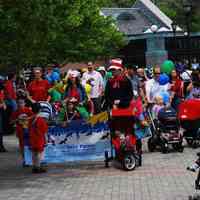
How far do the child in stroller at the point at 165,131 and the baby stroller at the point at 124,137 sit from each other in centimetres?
209

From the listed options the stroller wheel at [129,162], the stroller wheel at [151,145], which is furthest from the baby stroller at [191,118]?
the stroller wheel at [129,162]

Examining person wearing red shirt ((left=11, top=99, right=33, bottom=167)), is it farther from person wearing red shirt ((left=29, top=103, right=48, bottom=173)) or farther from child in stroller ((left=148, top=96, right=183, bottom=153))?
child in stroller ((left=148, top=96, right=183, bottom=153))

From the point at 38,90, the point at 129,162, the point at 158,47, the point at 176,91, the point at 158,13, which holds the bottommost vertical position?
the point at 129,162

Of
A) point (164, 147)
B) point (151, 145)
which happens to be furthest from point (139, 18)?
point (164, 147)

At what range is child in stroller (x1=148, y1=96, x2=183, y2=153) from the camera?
14.6 m

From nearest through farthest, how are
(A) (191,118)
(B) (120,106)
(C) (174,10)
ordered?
1. (B) (120,106)
2. (A) (191,118)
3. (C) (174,10)

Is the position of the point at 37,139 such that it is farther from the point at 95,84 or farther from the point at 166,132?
the point at 95,84

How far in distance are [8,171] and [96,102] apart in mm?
6794

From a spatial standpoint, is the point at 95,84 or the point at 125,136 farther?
the point at 95,84

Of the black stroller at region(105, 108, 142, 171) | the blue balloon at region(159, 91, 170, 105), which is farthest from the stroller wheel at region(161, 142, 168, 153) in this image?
the black stroller at region(105, 108, 142, 171)

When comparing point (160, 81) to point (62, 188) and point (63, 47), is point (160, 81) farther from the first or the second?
point (63, 47)

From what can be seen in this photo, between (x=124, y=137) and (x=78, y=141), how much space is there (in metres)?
1.06

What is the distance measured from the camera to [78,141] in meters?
13.1

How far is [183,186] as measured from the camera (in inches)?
409
